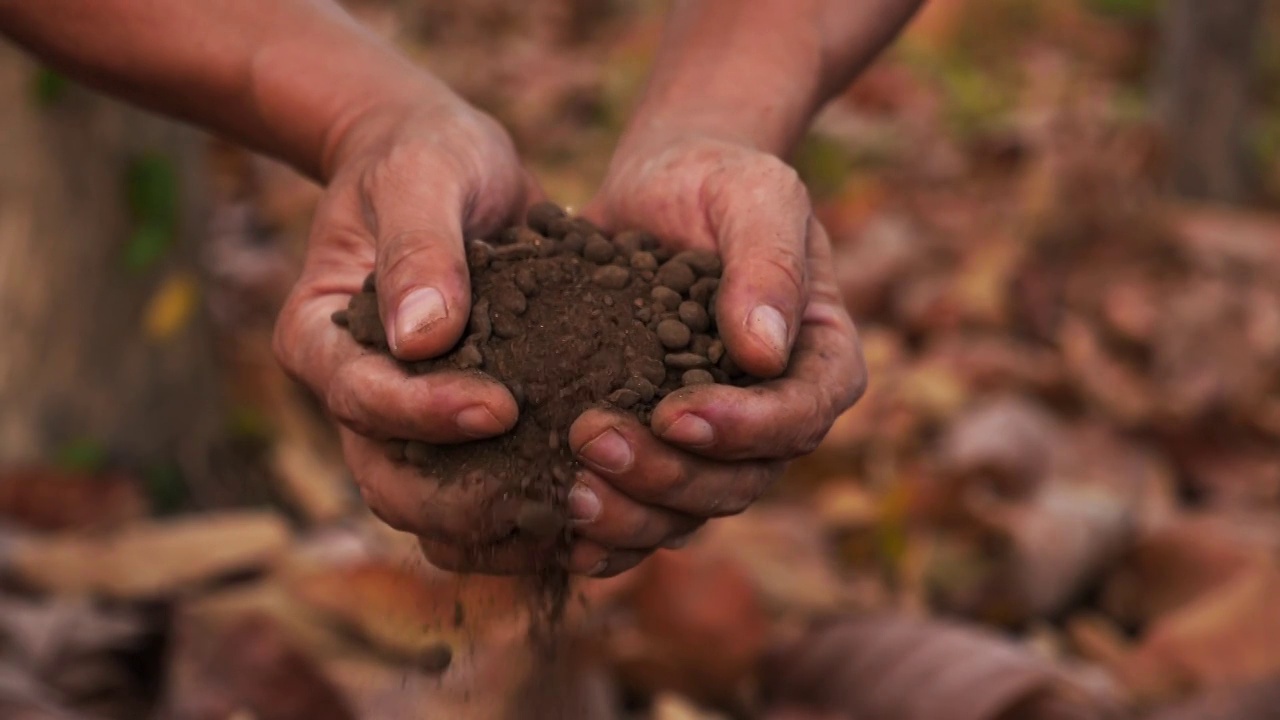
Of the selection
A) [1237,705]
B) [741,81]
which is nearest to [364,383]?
[741,81]

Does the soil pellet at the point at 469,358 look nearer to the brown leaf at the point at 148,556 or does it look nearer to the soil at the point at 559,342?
the soil at the point at 559,342

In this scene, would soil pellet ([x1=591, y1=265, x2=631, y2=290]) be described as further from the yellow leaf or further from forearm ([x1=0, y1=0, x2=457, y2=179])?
the yellow leaf

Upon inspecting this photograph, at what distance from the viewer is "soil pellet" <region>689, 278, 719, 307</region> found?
1.30 meters

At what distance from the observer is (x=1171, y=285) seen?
324 centimetres

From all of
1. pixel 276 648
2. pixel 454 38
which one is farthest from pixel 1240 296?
pixel 454 38

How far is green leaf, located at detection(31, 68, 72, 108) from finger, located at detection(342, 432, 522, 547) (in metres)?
1.36

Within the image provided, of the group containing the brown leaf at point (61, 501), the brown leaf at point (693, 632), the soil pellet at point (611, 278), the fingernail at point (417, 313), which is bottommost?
the brown leaf at point (61, 501)

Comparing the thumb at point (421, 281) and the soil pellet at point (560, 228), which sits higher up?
the thumb at point (421, 281)

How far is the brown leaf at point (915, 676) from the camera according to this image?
1.74m

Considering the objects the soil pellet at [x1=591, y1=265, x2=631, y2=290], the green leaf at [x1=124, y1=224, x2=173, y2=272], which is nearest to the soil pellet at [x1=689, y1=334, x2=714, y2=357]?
the soil pellet at [x1=591, y1=265, x2=631, y2=290]

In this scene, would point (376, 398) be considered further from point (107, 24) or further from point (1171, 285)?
point (1171, 285)

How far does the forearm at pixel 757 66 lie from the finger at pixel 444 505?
53cm

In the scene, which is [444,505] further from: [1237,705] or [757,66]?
[1237,705]

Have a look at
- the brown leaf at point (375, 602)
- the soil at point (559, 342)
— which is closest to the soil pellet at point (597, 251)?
the soil at point (559, 342)
